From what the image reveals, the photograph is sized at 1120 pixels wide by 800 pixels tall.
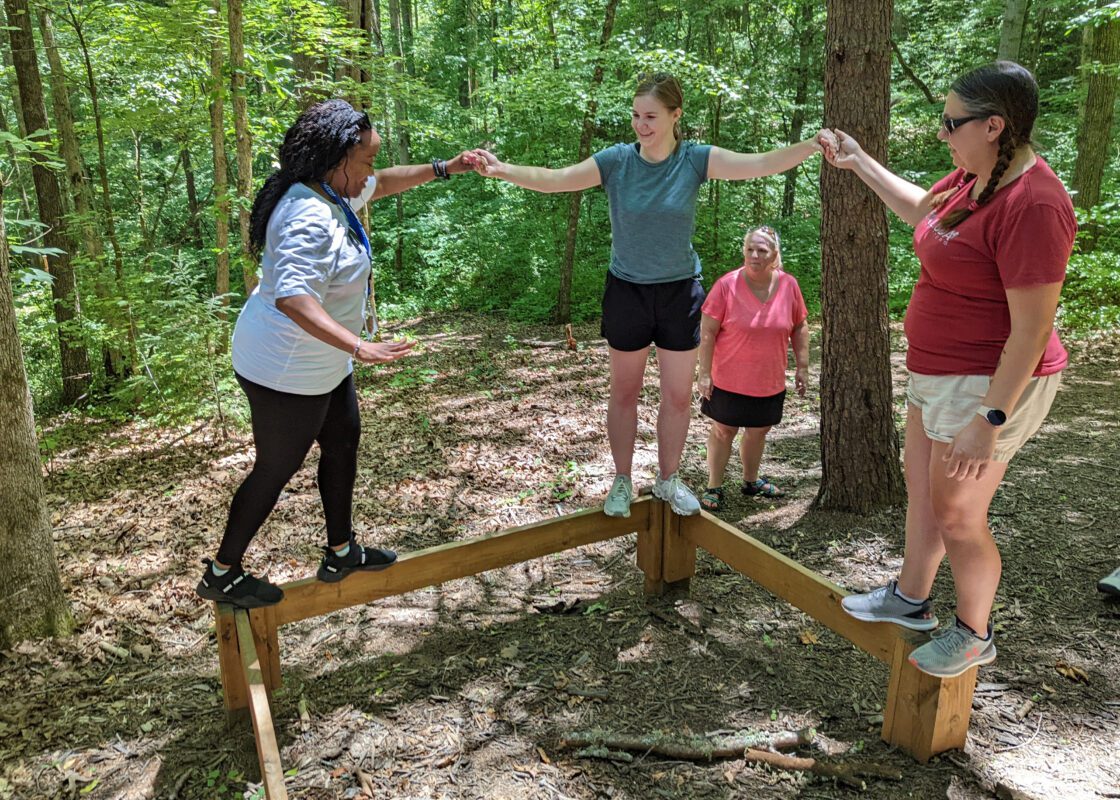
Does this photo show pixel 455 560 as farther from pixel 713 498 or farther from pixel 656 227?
pixel 713 498

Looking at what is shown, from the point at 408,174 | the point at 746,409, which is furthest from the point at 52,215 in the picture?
the point at 746,409

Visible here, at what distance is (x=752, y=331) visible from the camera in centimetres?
420

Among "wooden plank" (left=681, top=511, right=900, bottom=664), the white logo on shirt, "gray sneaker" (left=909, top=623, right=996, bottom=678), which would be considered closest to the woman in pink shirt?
"wooden plank" (left=681, top=511, right=900, bottom=664)

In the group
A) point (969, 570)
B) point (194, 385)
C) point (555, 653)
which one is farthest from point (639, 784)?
point (194, 385)

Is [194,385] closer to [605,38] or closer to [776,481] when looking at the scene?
[776,481]

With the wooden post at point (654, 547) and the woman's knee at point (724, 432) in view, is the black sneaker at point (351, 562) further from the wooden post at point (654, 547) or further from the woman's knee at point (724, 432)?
the woman's knee at point (724, 432)

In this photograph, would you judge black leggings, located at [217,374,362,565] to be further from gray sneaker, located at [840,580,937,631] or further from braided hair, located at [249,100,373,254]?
gray sneaker, located at [840,580,937,631]

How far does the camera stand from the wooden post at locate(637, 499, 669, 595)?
133 inches

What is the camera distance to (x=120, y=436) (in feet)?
23.0

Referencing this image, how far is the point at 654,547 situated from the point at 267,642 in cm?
172

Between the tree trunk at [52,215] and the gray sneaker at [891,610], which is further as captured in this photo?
the tree trunk at [52,215]

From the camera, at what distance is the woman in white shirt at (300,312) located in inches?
86.4

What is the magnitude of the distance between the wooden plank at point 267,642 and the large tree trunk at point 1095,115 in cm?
1053

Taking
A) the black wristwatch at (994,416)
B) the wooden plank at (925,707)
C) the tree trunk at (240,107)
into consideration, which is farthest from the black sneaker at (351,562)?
the tree trunk at (240,107)
